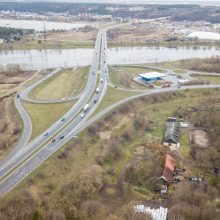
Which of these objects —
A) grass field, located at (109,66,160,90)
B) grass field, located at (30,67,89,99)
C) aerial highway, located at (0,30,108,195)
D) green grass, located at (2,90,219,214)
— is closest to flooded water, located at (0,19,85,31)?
grass field, located at (109,66,160,90)

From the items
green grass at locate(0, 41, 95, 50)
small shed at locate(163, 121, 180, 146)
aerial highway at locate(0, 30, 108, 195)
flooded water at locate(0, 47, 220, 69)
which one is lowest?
small shed at locate(163, 121, 180, 146)

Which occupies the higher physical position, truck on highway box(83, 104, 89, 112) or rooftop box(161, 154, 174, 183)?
truck on highway box(83, 104, 89, 112)

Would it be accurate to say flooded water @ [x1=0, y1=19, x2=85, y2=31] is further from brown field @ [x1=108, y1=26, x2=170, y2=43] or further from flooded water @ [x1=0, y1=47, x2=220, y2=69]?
flooded water @ [x1=0, y1=47, x2=220, y2=69]

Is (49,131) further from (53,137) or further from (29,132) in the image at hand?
(29,132)

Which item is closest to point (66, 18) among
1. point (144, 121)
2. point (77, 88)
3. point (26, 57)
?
point (26, 57)

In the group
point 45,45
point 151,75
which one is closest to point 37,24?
point 45,45

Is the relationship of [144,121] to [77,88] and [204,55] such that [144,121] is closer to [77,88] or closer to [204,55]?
[77,88]

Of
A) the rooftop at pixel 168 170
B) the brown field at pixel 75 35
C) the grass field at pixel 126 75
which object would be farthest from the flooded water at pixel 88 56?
the rooftop at pixel 168 170
